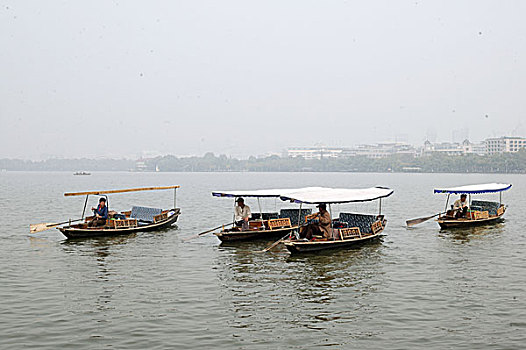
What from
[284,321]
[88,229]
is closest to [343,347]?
[284,321]

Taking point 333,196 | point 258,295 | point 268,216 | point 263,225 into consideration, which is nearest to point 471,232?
point 333,196

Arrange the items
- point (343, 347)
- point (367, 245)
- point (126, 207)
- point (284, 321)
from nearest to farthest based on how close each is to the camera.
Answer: point (343, 347) < point (284, 321) < point (367, 245) < point (126, 207)

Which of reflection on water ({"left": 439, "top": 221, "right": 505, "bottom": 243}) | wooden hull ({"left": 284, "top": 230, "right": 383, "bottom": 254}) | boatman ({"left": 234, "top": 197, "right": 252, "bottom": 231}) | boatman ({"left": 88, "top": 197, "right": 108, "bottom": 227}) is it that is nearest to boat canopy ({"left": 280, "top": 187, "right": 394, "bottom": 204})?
wooden hull ({"left": 284, "top": 230, "right": 383, "bottom": 254})

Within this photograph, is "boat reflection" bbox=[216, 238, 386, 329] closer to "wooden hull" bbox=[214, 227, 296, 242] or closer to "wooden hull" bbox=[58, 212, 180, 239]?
"wooden hull" bbox=[214, 227, 296, 242]

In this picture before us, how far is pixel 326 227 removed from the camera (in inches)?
902

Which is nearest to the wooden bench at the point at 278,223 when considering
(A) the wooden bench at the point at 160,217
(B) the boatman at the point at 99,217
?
(A) the wooden bench at the point at 160,217

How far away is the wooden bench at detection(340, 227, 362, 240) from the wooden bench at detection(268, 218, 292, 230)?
3.87 m

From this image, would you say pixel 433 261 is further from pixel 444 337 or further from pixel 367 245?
pixel 444 337

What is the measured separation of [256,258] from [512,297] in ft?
31.2

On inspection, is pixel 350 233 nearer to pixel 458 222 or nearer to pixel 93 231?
pixel 458 222

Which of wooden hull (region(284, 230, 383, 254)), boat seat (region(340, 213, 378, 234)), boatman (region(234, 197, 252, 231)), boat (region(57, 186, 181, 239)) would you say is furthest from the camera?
boat (region(57, 186, 181, 239))

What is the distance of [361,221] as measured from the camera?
1018 inches

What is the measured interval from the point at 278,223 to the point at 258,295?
10.8 metres

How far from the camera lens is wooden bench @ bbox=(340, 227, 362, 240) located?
2377cm
